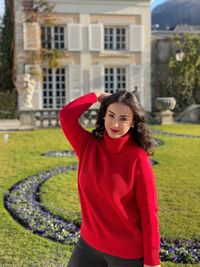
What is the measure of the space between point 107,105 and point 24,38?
1770 cm

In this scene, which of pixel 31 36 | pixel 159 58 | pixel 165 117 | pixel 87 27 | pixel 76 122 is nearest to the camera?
pixel 76 122

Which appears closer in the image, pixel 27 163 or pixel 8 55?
pixel 27 163

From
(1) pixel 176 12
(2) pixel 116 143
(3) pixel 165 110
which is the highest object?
(1) pixel 176 12

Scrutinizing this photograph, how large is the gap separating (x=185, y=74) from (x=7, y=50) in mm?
8646

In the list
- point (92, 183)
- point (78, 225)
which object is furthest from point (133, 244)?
point (78, 225)

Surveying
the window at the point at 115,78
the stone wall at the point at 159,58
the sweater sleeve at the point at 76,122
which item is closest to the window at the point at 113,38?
the window at the point at 115,78

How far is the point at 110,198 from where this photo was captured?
2.10 m

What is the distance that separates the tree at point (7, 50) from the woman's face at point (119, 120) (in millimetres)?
18355

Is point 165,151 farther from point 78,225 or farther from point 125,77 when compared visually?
point 125,77

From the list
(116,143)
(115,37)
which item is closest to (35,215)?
(116,143)

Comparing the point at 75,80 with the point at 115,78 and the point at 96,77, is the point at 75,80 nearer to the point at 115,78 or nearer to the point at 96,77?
the point at 96,77

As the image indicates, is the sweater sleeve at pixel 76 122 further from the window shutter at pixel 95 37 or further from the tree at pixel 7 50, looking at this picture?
the tree at pixel 7 50

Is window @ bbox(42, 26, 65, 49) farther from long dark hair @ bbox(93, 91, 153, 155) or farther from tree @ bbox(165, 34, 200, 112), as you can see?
long dark hair @ bbox(93, 91, 153, 155)

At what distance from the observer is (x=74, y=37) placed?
19.4 m
